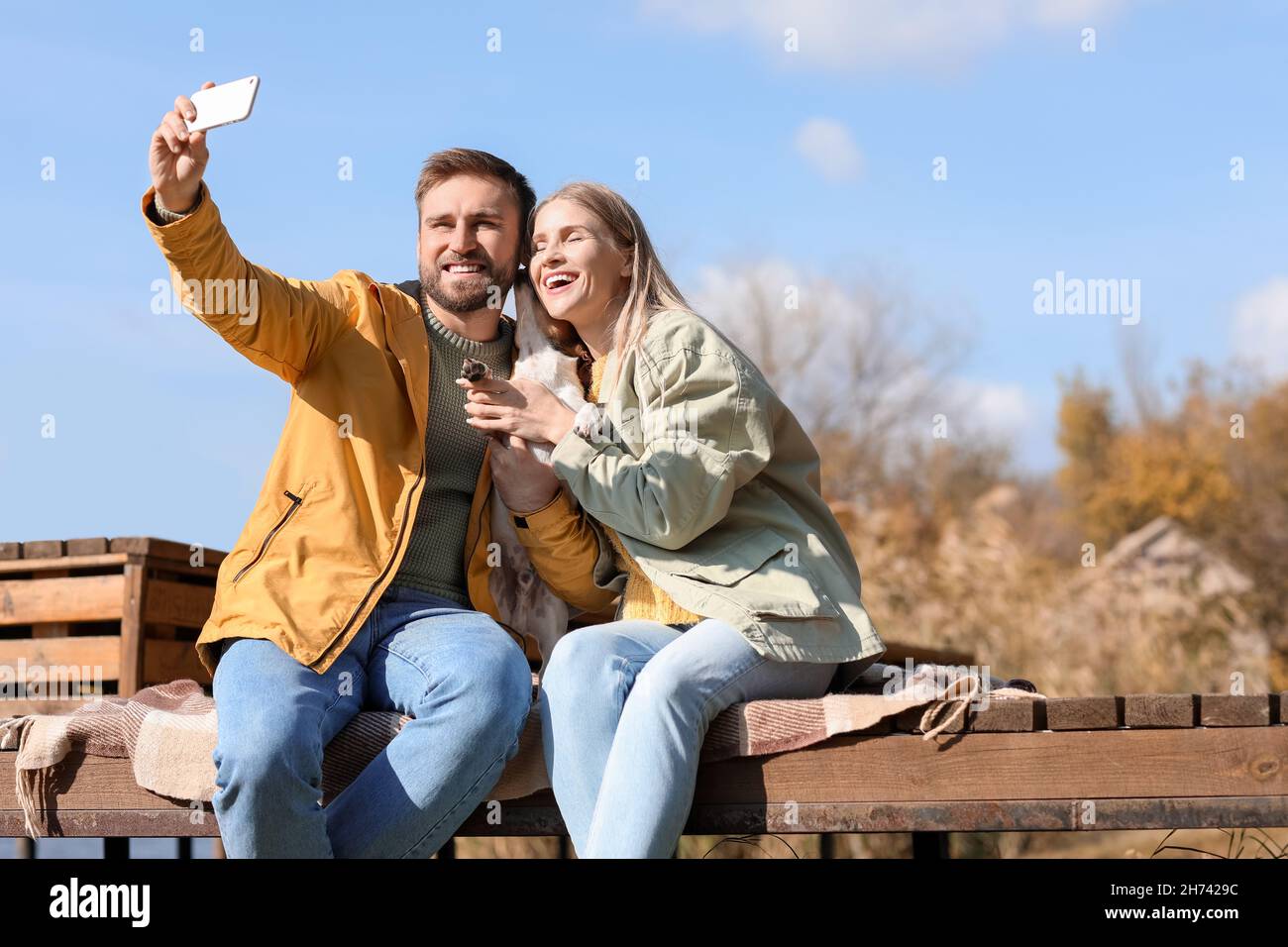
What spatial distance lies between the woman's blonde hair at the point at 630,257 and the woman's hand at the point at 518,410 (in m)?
0.19

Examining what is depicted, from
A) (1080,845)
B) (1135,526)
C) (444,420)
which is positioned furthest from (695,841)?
(1135,526)

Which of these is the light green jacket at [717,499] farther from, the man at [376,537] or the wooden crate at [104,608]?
the wooden crate at [104,608]

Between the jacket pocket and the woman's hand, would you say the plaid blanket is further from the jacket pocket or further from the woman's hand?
the woman's hand

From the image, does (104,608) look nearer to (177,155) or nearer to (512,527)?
(512,527)

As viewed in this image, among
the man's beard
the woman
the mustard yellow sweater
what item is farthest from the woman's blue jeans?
the man's beard

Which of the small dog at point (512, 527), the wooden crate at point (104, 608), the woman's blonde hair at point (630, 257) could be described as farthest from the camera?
the wooden crate at point (104, 608)

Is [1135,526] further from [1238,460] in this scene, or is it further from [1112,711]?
[1112,711]

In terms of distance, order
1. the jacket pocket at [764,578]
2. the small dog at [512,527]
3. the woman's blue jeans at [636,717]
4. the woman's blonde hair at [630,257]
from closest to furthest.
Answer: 1. the woman's blue jeans at [636,717]
2. the jacket pocket at [764,578]
3. the woman's blonde hair at [630,257]
4. the small dog at [512,527]

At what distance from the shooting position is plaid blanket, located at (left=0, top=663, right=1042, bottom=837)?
10.1 ft

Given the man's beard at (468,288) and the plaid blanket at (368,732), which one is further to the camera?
the man's beard at (468,288)

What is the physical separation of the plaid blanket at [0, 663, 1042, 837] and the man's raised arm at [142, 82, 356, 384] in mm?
883

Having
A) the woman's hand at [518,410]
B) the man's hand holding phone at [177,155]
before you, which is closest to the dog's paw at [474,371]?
the woman's hand at [518,410]

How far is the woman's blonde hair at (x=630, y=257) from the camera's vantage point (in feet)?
11.6
